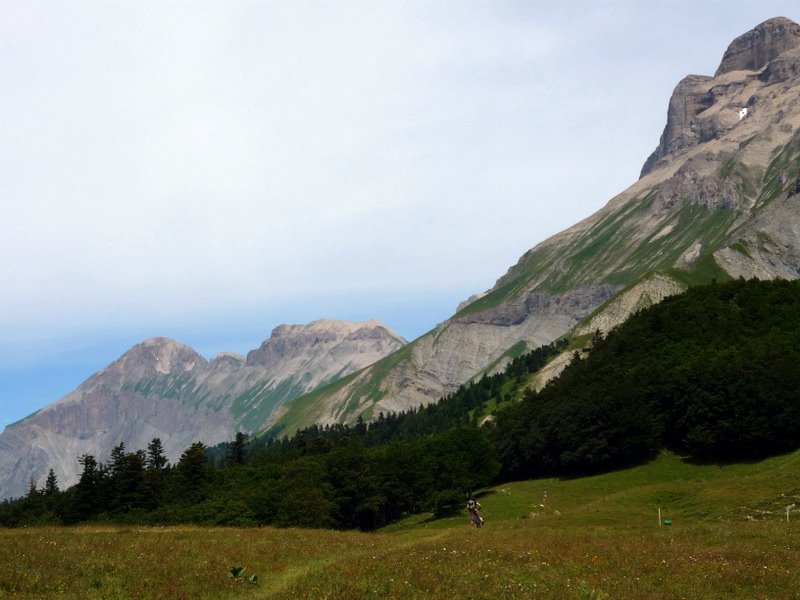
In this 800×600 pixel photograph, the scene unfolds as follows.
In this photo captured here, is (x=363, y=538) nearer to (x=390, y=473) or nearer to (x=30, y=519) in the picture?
(x=390, y=473)

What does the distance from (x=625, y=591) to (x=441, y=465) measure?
86564 millimetres

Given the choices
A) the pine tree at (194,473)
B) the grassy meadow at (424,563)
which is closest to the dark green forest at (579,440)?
the pine tree at (194,473)

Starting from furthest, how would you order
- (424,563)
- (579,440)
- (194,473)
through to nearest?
(194,473), (579,440), (424,563)

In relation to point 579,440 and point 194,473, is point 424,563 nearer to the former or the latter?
point 579,440

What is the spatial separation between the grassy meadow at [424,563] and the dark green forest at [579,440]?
152ft

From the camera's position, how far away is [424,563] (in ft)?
109

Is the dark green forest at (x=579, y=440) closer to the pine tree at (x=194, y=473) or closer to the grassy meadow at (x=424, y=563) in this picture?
the pine tree at (x=194, y=473)

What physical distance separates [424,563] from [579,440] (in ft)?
281

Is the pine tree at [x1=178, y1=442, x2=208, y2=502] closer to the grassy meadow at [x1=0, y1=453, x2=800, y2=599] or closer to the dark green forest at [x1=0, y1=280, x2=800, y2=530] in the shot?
the dark green forest at [x1=0, y1=280, x2=800, y2=530]

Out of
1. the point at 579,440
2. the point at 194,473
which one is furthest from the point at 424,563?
the point at 194,473

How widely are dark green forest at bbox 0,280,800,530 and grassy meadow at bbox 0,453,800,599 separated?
46319mm

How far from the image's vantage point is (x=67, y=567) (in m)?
30.5

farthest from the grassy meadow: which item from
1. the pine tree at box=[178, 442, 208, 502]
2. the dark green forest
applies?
the pine tree at box=[178, 442, 208, 502]

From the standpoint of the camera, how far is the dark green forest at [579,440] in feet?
318
